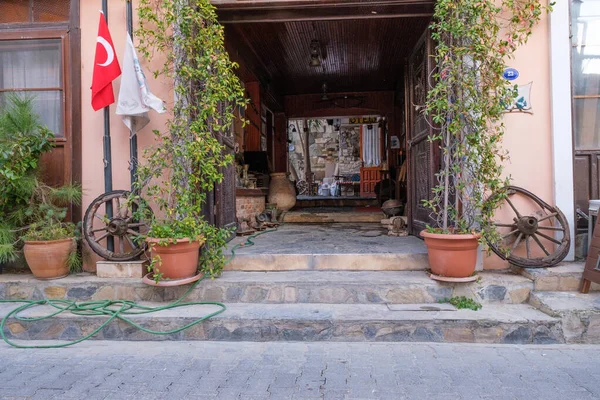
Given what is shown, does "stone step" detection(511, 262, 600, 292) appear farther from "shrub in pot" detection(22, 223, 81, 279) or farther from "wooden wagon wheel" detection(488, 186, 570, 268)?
Answer: "shrub in pot" detection(22, 223, 81, 279)

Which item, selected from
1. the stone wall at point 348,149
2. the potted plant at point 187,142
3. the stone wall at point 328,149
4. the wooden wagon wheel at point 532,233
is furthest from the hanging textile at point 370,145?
the potted plant at point 187,142

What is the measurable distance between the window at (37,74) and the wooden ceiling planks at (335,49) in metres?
1.95

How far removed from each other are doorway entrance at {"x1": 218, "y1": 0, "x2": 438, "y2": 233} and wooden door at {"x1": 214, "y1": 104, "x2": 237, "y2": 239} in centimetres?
127

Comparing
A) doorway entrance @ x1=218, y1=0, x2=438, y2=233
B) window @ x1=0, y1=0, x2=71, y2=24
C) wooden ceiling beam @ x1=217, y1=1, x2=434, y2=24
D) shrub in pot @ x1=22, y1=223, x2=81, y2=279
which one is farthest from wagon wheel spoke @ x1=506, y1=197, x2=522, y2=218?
window @ x1=0, y1=0, x2=71, y2=24

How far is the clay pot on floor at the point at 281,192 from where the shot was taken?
7.57 metres

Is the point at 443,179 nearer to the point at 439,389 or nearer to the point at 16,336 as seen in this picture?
the point at 439,389

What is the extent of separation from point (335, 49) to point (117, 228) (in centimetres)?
438

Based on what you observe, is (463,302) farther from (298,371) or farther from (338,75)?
(338,75)

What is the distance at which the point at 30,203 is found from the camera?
3705 mm

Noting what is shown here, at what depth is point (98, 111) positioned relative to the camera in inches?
156

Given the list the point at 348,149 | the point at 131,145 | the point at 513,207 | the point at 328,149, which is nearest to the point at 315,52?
the point at 131,145

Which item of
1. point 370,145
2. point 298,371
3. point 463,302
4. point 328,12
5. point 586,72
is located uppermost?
point 370,145

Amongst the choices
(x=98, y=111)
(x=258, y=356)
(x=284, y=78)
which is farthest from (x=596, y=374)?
(x=284, y=78)

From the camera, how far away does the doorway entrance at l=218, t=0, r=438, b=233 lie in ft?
13.1
